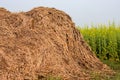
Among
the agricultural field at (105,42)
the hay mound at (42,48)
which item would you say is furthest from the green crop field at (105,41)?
the hay mound at (42,48)

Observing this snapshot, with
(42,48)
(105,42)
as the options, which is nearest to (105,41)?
(105,42)

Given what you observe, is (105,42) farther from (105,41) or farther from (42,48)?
(42,48)

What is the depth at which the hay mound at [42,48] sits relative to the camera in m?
9.44

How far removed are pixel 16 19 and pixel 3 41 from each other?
5.92ft

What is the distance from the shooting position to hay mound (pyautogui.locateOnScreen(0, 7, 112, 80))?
9.44 metres

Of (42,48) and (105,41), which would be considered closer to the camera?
(42,48)

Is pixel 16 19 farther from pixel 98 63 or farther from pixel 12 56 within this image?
pixel 98 63

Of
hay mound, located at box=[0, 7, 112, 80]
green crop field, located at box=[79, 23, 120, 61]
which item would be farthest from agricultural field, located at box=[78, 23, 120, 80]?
hay mound, located at box=[0, 7, 112, 80]

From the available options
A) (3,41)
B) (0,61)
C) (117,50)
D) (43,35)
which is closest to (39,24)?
(43,35)

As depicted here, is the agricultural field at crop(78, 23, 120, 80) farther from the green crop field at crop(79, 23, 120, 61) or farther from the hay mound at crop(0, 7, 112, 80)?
the hay mound at crop(0, 7, 112, 80)

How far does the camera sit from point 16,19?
11.5m

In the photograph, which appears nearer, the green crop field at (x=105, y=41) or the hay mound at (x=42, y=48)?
the hay mound at (x=42, y=48)

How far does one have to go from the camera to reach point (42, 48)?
10516 millimetres

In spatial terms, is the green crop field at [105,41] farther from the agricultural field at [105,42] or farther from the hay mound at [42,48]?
the hay mound at [42,48]
